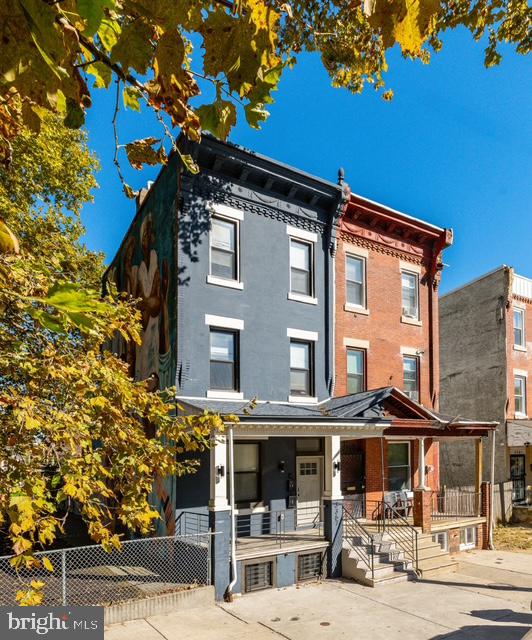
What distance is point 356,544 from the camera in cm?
1543

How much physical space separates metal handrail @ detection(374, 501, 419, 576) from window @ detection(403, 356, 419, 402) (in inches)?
189

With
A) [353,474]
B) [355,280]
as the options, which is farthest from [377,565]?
[355,280]

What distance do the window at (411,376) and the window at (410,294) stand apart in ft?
5.74

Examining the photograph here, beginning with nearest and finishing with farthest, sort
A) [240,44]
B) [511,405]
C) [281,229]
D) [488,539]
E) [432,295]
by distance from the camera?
[240,44], [281,229], [488,539], [432,295], [511,405]

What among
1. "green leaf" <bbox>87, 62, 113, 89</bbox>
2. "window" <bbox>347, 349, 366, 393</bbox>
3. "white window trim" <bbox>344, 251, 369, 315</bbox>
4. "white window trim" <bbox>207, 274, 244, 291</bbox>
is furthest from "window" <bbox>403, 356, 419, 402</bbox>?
"green leaf" <bbox>87, 62, 113, 89</bbox>

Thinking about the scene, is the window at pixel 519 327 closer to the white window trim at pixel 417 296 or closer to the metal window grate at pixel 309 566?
the white window trim at pixel 417 296

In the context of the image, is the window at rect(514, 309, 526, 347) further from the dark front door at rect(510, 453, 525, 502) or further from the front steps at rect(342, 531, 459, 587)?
the front steps at rect(342, 531, 459, 587)

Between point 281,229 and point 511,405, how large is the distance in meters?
16.5

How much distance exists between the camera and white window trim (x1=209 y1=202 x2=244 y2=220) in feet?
51.8

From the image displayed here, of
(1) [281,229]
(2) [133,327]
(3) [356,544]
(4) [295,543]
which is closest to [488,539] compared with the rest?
(3) [356,544]

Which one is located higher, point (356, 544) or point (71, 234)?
point (71, 234)

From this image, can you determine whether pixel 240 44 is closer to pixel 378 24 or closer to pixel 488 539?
pixel 378 24

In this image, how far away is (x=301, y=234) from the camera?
17.7 meters

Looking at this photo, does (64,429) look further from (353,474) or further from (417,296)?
(417,296)
